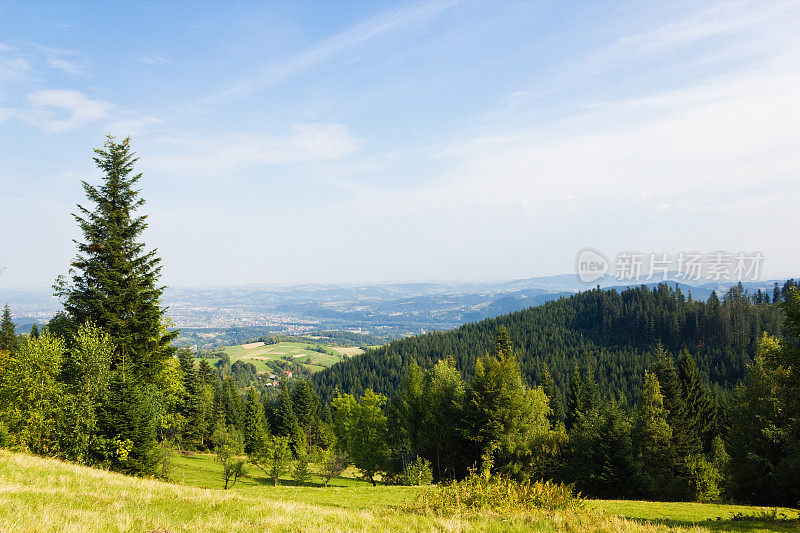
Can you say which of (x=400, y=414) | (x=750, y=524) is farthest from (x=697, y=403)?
(x=750, y=524)

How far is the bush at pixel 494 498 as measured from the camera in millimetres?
10695

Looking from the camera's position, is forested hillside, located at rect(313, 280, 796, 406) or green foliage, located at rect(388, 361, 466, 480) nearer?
green foliage, located at rect(388, 361, 466, 480)

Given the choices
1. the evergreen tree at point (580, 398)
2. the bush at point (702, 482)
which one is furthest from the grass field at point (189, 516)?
the evergreen tree at point (580, 398)

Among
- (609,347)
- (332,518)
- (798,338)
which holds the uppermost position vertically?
(798,338)

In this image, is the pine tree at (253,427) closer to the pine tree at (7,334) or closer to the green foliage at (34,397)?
the pine tree at (7,334)

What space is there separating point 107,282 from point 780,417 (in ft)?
161

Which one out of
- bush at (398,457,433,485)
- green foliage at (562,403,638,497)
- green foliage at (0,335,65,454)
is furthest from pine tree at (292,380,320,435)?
green foliage at (0,335,65,454)

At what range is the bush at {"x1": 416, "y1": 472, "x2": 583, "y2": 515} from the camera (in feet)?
35.1

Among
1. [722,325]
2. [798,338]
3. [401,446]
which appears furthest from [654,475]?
[722,325]

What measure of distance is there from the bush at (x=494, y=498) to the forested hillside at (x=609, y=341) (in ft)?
321

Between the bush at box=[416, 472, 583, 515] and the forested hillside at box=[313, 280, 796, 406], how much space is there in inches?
3857

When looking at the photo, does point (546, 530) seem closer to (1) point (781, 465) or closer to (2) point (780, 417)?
(1) point (781, 465)

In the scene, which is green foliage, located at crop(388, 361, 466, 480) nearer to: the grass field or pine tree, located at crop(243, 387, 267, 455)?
pine tree, located at crop(243, 387, 267, 455)

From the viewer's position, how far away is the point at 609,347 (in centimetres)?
16075
